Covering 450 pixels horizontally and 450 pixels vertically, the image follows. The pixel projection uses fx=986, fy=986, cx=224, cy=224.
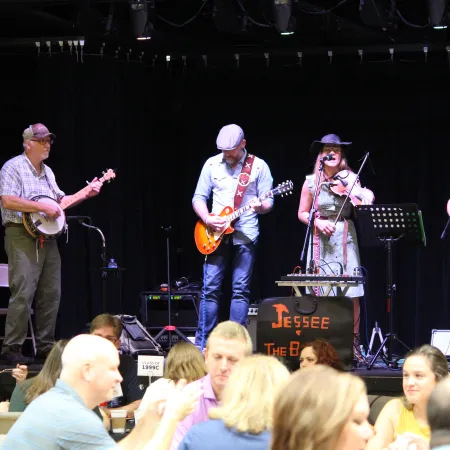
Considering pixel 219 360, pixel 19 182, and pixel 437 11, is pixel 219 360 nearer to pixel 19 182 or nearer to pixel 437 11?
pixel 19 182

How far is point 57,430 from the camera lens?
10.8ft

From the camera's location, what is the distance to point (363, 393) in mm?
2682

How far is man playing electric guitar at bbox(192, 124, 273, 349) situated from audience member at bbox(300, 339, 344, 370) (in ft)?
5.46

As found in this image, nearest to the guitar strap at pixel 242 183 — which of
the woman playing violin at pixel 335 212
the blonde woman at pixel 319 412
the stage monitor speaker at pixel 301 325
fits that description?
the woman playing violin at pixel 335 212

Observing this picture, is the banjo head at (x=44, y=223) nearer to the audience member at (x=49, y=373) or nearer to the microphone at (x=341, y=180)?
the microphone at (x=341, y=180)

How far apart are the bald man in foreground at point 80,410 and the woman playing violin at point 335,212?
199 inches

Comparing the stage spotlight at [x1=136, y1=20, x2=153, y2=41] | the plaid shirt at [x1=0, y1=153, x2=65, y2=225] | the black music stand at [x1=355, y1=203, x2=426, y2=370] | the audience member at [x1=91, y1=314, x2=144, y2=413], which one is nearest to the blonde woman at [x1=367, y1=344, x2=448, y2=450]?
the audience member at [x1=91, y1=314, x2=144, y2=413]

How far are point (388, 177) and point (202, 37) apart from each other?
2.58m

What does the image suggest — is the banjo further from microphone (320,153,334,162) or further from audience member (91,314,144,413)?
microphone (320,153,334,162)

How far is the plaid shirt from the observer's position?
325 inches

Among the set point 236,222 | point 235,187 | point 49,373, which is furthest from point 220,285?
point 49,373

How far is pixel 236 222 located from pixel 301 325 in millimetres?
1237

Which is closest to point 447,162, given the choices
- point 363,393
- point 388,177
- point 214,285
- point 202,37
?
point 388,177

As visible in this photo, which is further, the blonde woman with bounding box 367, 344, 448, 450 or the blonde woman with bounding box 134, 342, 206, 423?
the blonde woman with bounding box 134, 342, 206, 423
